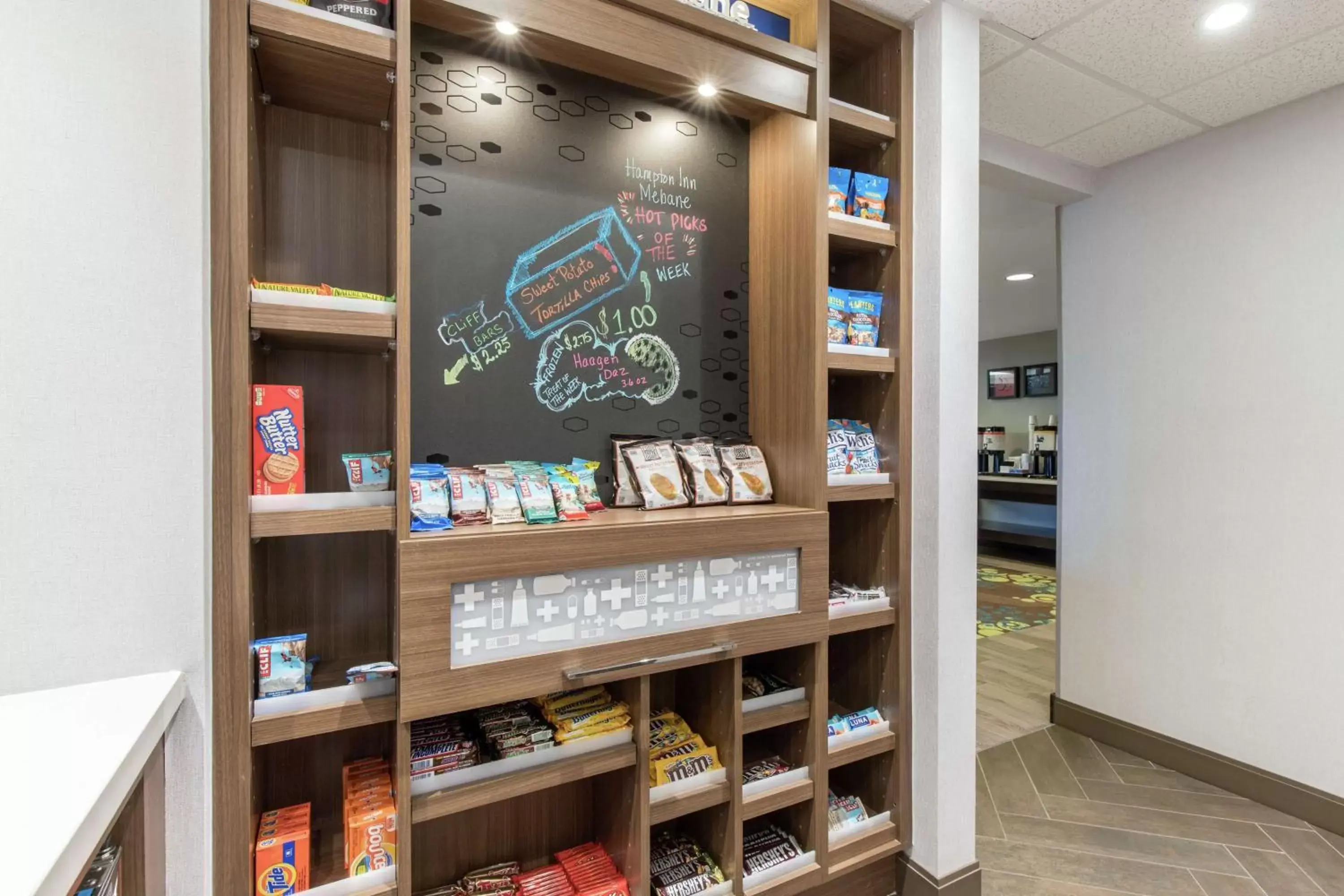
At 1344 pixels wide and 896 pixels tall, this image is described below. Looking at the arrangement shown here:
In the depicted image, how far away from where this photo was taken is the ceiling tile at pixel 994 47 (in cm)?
197

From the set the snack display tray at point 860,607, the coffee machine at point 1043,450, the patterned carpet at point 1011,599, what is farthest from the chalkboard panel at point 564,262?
the coffee machine at point 1043,450

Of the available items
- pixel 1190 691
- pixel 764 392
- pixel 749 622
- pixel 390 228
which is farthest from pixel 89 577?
pixel 1190 691

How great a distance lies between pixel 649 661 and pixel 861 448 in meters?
0.93

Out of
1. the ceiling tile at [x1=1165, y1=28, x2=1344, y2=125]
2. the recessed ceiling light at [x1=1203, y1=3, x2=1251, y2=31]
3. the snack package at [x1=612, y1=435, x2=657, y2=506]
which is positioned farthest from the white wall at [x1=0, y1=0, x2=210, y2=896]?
the ceiling tile at [x1=1165, y1=28, x2=1344, y2=125]

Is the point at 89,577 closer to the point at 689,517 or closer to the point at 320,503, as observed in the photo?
the point at 320,503

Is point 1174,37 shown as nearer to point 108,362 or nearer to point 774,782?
point 774,782

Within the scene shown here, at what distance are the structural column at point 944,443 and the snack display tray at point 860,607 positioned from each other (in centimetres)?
9

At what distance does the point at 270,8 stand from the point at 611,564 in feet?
4.24

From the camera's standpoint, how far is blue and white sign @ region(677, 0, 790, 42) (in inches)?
63.8

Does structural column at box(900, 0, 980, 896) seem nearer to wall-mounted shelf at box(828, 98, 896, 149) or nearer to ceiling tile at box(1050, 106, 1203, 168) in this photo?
wall-mounted shelf at box(828, 98, 896, 149)

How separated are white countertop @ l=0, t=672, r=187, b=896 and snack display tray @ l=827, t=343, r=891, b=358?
1.65 meters

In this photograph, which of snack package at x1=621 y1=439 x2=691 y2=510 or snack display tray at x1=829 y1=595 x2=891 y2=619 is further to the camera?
snack display tray at x1=829 y1=595 x2=891 y2=619

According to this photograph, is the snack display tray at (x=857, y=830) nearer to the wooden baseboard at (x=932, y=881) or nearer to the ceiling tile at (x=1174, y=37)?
the wooden baseboard at (x=932, y=881)

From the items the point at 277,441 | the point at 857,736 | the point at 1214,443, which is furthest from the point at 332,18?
the point at 1214,443
